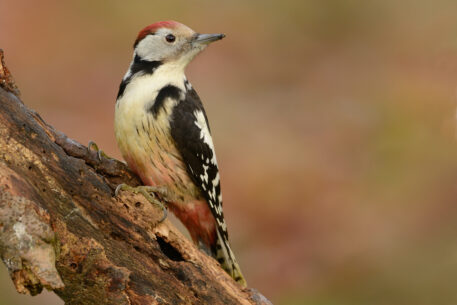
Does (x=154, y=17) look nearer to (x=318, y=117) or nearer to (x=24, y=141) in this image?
(x=318, y=117)

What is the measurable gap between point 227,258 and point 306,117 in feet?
19.5

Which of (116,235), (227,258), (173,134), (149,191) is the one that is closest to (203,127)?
(173,134)

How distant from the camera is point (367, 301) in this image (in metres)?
6.48

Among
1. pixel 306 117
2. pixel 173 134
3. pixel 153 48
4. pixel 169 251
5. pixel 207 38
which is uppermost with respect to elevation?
pixel 306 117

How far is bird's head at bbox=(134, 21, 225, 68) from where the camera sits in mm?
3357

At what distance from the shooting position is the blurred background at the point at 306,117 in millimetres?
7082

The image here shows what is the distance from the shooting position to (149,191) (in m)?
3.05

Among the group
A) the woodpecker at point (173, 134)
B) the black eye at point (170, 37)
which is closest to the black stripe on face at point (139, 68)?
the woodpecker at point (173, 134)

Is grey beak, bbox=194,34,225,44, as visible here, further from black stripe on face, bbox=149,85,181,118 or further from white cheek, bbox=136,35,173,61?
black stripe on face, bbox=149,85,181,118

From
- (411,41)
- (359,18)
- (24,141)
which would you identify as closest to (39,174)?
(24,141)

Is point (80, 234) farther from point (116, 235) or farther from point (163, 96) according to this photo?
point (163, 96)

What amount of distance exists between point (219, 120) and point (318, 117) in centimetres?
151

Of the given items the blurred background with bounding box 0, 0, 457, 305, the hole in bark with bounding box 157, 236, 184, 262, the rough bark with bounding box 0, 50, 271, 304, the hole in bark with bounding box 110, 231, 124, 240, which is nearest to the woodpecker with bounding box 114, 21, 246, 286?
the rough bark with bounding box 0, 50, 271, 304

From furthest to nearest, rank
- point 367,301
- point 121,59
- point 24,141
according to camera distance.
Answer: point 121,59 < point 367,301 < point 24,141
